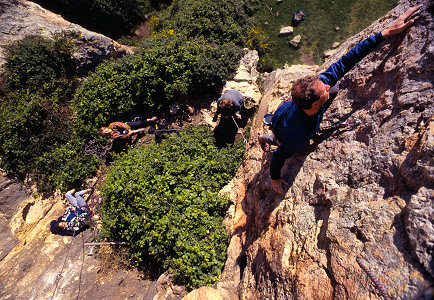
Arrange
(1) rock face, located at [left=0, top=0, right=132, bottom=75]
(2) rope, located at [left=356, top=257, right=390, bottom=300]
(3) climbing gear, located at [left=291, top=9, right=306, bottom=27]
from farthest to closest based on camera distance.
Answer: (3) climbing gear, located at [left=291, top=9, right=306, bottom=27]
(1) rock face, located at [left=0, top=0, right=132, bottom=75]
(2) rope, located at [left=356, top=257, right=390, bottom=300]

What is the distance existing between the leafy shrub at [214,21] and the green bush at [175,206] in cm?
540

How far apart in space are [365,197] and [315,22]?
35.3ft

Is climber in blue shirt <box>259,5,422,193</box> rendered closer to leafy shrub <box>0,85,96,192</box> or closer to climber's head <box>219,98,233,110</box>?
climber's head <box>219,98,233,110</box>

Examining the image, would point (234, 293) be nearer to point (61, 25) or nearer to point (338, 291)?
point (338, 291)

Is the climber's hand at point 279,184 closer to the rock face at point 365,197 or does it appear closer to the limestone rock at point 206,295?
the rock face at point 365,197

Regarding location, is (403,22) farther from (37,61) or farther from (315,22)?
(37,61)

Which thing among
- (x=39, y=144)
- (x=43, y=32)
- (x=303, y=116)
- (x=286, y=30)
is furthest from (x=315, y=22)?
(x=39, y=144)

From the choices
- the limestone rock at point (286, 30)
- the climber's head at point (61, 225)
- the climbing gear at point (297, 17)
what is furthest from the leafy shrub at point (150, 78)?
the climbing gear at point (297, 17)

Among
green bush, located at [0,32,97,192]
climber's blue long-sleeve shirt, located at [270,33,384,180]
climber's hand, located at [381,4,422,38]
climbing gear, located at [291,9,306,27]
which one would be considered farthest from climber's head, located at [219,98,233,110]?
climbing gear, located at [291,9,306,27]

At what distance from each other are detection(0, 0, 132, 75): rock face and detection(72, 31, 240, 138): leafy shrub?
2.99ft

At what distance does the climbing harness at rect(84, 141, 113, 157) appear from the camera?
29.2ft

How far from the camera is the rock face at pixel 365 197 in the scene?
2215 millimetres

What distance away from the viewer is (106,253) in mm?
7035

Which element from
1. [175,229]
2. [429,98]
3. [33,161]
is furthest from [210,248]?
[33,161]
